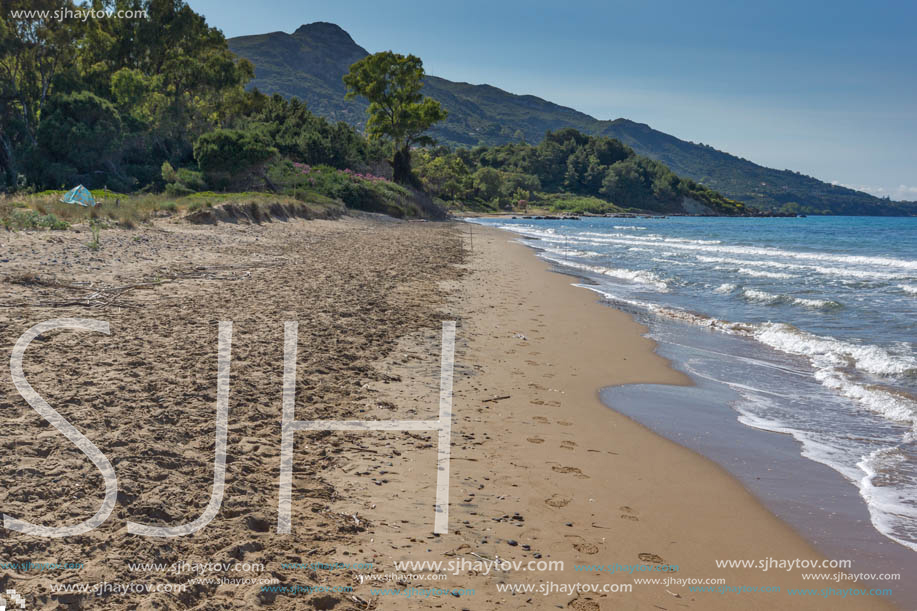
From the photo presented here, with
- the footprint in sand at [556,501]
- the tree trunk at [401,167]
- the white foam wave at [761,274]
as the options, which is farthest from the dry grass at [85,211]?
the tree trunk at [401,167]

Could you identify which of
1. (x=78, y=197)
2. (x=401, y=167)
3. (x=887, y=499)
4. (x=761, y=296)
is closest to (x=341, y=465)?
(x=887, y=499)

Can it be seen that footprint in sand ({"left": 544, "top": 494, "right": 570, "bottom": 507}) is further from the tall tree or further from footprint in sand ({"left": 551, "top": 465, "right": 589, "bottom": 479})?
the tall tree

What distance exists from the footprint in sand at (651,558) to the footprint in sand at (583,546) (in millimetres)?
250

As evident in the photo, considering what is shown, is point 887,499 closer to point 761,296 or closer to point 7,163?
point 761,296

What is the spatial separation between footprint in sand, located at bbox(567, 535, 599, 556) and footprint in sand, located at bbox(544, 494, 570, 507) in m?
0.37

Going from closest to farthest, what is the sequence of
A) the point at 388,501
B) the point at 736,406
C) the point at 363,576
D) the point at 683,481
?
1. the point at 363,576
2. the point at 388,501
3. the point at 683,481
4. the point at 736,406

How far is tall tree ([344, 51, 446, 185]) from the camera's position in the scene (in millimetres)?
48375

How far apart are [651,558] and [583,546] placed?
0.38m

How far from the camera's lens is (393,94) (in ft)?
161

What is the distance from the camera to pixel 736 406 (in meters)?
6.43

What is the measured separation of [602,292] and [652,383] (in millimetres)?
7647

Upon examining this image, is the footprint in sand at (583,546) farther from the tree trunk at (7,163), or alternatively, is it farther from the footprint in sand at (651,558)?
the tree trunk at (7,163)

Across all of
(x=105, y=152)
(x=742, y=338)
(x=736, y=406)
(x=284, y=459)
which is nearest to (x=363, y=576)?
(x=284, y=459)

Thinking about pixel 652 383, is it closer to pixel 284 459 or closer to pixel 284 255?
pixel 284 459
